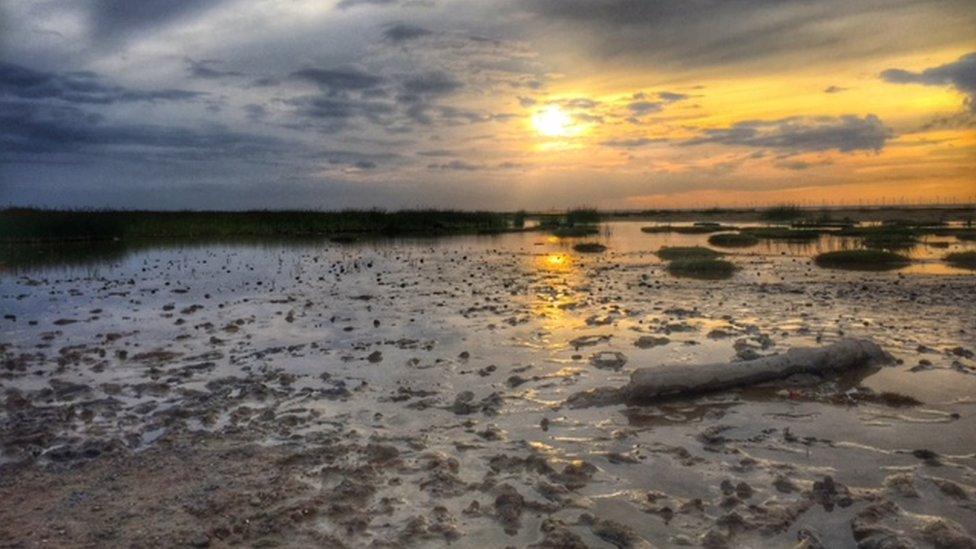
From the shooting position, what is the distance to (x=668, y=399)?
405 inches

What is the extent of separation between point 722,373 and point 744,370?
446 mm

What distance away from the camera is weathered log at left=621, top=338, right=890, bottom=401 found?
10.4m

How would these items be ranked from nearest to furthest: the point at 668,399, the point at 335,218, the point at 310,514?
1. the point at 310,514
2. the point at 668,399
3. the point at 335,218

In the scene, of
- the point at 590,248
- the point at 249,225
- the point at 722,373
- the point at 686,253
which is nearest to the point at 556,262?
the point at 686,253

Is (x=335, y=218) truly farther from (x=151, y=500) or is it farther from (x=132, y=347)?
(x=151, y=500)

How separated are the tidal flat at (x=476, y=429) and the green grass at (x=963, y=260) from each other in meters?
11.6

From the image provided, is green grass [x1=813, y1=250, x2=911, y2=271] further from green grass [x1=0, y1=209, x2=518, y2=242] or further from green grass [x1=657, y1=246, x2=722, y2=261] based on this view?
green grass [x1=0, y1=209, x2=518, y2=242]

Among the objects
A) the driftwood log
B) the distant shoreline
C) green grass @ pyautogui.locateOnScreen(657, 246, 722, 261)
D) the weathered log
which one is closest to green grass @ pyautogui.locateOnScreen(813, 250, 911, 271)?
green grass @ pyautogui.locateOnScreen(657, 246, 722, 261)

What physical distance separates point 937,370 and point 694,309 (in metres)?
7.31

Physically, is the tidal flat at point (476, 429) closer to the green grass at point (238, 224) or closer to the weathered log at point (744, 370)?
the weathered log at point (744, 370)

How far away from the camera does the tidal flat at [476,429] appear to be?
6.35 m

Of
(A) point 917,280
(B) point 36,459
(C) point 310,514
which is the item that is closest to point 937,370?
(C) point 310,514

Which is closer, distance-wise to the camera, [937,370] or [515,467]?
[515,467]

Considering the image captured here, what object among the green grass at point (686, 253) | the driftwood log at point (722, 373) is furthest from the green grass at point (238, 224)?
the driftwood log at point (722, 373)
